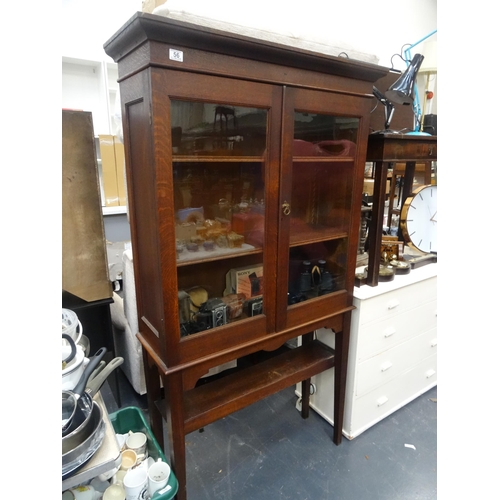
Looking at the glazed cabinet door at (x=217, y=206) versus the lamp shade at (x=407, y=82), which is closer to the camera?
the glazed cabinet door at (x=217, y=206)

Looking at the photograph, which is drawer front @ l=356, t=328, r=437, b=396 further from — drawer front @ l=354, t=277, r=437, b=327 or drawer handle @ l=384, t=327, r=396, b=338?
drawer front @ l=354, t=277, r=437, b=327

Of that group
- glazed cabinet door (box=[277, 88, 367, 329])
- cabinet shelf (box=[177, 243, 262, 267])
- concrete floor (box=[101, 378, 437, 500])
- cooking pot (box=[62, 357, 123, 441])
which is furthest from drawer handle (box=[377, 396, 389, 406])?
cooking pot (box=[62, 357, 123, 441])

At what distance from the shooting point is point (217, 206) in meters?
1.31

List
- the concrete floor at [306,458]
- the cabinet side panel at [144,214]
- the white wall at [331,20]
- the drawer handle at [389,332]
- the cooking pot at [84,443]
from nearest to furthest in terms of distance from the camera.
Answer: the cooking pot at [84,443] < the cabinet side panel at [144,214] < the concrete floor at [306,458] < the drawer handle at [389,332] < the white wall at [331,20]

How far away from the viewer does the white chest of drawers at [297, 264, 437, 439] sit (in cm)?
162

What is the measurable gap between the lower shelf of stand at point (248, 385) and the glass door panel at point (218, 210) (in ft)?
1.10

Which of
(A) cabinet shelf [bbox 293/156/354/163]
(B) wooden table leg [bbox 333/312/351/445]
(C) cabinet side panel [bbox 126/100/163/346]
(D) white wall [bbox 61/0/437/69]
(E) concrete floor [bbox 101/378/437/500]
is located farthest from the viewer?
(D) white wall [bbox 61/0/437/69]

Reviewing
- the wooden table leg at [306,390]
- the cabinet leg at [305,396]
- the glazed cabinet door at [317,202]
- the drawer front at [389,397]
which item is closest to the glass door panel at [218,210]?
the glazed cabinet door at [317,202]

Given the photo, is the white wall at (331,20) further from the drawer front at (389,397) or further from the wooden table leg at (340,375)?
the drawer front at (389,397)

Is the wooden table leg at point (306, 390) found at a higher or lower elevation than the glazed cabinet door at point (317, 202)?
lower

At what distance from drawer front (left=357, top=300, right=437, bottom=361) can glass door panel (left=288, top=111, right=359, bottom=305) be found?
1.01ft

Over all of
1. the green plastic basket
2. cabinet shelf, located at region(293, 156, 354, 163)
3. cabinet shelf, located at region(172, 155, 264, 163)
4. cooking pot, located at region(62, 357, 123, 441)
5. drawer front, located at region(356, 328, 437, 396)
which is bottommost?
the green plastic basket

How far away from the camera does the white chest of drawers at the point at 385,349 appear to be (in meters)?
1.62
